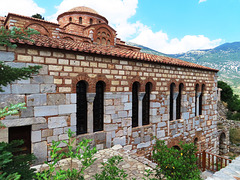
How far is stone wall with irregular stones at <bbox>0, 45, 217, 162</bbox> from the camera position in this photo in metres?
4.38

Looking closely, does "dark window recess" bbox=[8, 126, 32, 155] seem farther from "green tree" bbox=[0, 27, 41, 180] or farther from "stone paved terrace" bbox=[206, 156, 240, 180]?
"stone paved terrace" bbox=[206, 156, 240, 180]

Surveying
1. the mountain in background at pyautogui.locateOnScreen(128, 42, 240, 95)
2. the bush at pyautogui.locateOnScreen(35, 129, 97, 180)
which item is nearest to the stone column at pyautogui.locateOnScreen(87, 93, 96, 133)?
the bush at pyautogui.locateOnScreen(35, 129, 97, 180)

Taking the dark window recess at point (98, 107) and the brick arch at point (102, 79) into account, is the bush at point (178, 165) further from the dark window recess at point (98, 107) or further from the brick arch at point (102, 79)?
the brick arch at point (102, 79)

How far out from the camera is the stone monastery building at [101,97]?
14.6ft

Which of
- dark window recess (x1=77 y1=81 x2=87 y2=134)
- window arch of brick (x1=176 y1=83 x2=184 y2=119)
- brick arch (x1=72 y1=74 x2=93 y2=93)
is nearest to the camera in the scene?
brick arch (x1=72 y1=74 x2=93 y2=93)

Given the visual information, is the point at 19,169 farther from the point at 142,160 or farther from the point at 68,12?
the point at 68,12

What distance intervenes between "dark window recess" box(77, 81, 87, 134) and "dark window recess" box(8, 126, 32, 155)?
1.59m

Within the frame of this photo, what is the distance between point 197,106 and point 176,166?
23.6 feet

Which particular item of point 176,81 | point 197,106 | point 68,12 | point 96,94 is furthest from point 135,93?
point 68,12

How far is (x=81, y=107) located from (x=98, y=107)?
692mm

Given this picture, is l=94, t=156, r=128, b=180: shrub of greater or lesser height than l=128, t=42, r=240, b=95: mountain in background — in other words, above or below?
below

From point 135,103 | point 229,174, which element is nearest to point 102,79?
point 135,103

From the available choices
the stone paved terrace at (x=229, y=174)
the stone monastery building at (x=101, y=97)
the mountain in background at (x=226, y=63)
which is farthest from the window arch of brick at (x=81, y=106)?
the mountain in background at (x=226, y=63)

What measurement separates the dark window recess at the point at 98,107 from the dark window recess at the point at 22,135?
2.23 m
